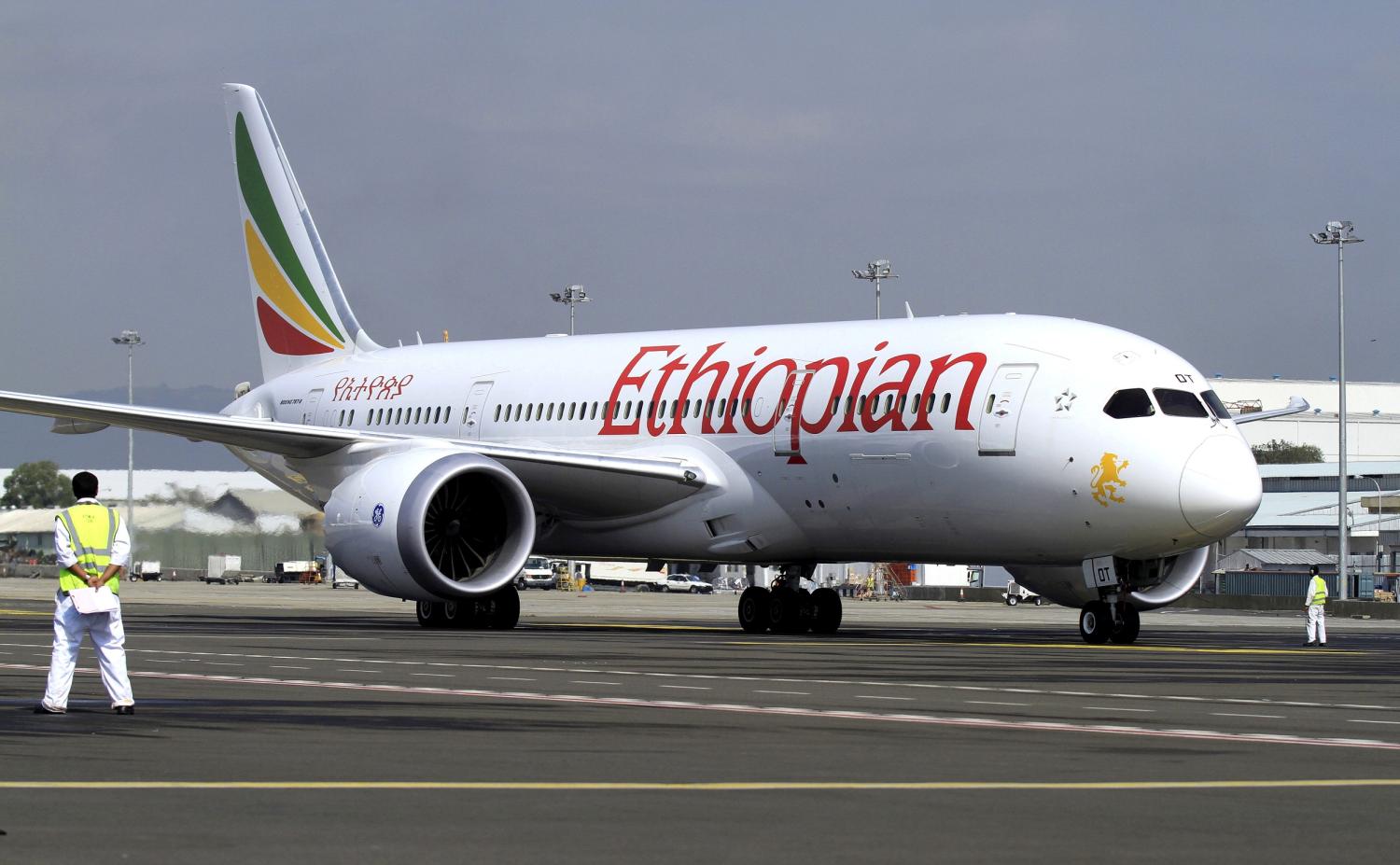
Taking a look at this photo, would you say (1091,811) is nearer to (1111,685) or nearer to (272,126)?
(1111,685)

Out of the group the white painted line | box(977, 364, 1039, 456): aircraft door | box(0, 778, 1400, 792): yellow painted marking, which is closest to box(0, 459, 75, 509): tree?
box(977, 364, 1039, 456): aircraft door

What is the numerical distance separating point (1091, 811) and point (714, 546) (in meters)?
22.0

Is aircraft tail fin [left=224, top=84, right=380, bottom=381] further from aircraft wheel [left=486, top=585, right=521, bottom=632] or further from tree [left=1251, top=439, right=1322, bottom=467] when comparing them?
tree [left=1251, top=439, right=1322, bottom=467]

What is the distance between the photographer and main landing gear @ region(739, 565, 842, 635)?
32.1 metres

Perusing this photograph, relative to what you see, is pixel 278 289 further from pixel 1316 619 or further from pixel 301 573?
pixel 301 573

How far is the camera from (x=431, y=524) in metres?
30.7

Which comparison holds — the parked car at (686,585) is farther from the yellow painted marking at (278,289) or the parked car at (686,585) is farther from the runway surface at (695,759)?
the runway surface at (695,759)

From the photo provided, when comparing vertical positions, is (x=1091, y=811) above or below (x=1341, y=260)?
below

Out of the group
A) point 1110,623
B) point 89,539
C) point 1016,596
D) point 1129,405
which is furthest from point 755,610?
point 1016,596

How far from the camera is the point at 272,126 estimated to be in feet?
132

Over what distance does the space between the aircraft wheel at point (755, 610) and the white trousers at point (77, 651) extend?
18.4 metres

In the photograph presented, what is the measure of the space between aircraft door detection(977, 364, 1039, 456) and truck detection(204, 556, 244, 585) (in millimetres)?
52583

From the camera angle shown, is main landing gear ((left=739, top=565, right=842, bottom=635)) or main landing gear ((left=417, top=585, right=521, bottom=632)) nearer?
main landing gear ((left=417, top=585, right=521, bottom=632))

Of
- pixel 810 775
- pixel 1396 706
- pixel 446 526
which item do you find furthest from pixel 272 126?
pixel 810 775
